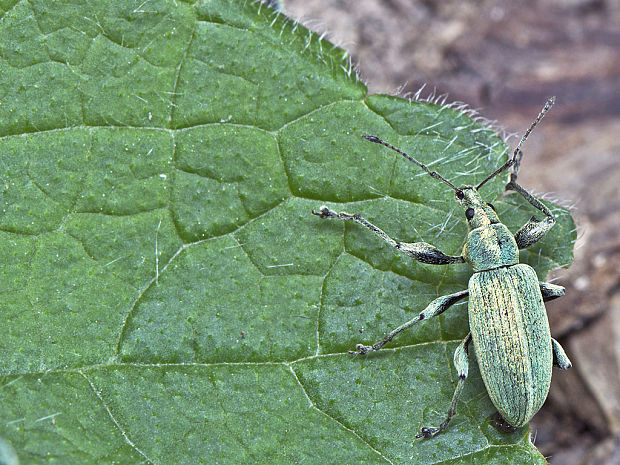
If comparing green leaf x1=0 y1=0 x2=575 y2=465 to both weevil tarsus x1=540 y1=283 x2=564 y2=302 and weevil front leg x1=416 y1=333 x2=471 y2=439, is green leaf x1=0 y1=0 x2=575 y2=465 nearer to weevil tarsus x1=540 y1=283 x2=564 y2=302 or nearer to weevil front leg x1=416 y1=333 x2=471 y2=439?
weevil front leg x1=416 y1=333 x2=471 y2=439

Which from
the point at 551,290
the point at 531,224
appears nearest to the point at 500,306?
the point at 551,290

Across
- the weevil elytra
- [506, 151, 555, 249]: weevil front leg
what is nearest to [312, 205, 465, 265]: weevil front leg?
the weevil elytra

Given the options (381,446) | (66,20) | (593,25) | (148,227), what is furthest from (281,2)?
(593,25)

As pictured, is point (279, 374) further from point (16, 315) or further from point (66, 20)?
point (66, 20)

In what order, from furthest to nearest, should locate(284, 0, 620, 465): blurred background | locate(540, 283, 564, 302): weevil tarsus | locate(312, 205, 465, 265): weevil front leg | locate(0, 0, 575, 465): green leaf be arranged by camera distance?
locate(284, 0, 620, 465): blurred background → locate(540, 283, 564, 302): weevil tarsus → locate(312, 205, 465, 265): weevil front leg → locate(0, 0, 575, 465): green leaf

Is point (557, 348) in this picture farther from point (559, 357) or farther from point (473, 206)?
point (473, 206)

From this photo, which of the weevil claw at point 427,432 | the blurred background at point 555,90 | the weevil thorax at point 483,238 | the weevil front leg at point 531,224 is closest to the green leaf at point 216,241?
the weevil claw at point 427,432
